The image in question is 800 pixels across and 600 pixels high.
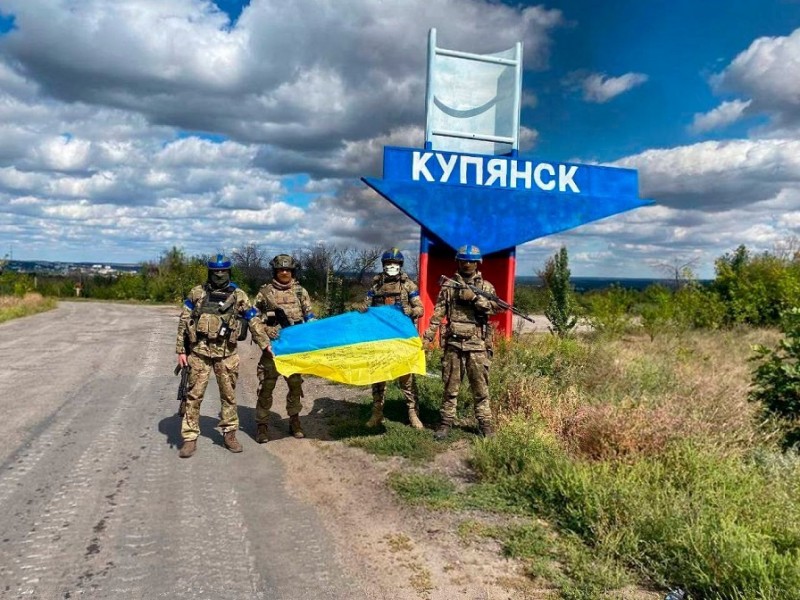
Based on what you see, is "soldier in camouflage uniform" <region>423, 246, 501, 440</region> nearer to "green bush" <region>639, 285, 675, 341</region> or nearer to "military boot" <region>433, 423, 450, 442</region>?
"military boot" <region>433, 423, 450, 442</region>

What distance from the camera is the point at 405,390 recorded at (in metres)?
6.91

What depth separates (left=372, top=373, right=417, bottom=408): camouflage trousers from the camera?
684cm

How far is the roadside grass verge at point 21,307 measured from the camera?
21.6m

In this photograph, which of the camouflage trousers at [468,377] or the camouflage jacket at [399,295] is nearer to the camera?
the camouflage trousers at [468,377]

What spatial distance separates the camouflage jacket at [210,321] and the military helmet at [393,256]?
6.11ft

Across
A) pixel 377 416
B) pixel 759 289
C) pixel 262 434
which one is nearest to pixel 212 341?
pixel 262 434

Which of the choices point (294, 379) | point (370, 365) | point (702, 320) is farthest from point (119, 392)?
point (702, 320)

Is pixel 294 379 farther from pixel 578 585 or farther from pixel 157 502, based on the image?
pixel 578 585

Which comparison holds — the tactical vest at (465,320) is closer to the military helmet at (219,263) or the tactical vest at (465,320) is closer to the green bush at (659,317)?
the military helmet at (219,263)

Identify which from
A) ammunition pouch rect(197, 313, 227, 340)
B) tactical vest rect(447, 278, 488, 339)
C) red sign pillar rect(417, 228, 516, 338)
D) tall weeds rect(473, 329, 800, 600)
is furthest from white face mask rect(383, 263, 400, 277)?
red sign pillar rect(417, 228, 516, 338)

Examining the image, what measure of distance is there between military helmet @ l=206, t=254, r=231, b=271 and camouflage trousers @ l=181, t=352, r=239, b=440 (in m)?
0.96

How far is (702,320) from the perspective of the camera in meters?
18.3

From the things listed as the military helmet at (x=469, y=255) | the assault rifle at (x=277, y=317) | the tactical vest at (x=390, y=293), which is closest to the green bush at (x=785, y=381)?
the military helmet at (x=469, y=255)

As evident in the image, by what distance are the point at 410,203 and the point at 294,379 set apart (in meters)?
4.74
